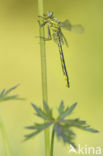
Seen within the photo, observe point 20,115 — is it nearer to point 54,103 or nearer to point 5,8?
point 54,103

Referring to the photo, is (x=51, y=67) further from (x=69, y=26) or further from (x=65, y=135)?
(x=65, y=135)

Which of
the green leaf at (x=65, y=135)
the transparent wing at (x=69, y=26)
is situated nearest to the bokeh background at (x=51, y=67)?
the transparent wing at (x=69, y=26)

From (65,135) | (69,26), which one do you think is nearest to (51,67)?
(69,26)

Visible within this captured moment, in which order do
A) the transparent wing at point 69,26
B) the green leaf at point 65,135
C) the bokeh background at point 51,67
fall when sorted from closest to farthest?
the green leaf at point 65,135, the transparent wing at point 69,26, the bokeh background at point 51,67

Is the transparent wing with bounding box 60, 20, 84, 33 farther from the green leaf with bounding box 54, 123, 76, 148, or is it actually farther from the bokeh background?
the green leaf with bounding box 54, 123, 76, 148

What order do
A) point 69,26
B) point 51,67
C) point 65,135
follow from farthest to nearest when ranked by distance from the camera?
1. point 51,67
2. point 69,26
3. point 65,135

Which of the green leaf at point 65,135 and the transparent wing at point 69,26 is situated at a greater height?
the transparent wing at point 69,26

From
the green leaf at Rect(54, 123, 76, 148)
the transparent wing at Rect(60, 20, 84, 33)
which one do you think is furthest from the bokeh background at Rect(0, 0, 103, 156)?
the green leaf at Rect(54, 123, 76, 148)

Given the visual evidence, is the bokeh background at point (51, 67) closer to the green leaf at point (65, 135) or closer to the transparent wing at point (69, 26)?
the transparent wing at point (69, 26)

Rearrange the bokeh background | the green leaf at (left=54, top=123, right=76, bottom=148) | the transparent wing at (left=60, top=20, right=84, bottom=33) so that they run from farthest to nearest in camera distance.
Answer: the bokeh background < the transparent wing at (left=60, top=20, right=84, bottom=33) < the green leaf at (left=54, top=123, right=76, bottom=148)
